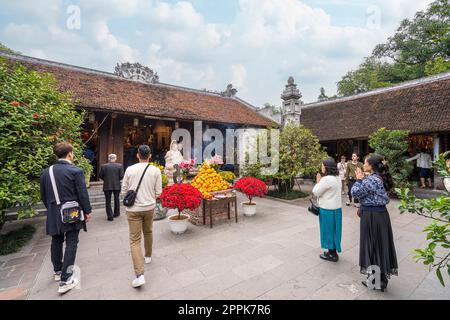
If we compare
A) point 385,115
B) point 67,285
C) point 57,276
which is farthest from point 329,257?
point 385,115

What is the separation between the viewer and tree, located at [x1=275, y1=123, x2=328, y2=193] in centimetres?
907

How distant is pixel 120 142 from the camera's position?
12148mm

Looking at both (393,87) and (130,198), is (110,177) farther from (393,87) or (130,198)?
(393,87)

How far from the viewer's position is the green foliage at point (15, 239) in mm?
4406

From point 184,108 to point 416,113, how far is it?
12.4 meters

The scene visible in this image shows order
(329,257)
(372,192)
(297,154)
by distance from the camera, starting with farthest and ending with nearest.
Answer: (297,154) < (329,257) < (372,192)

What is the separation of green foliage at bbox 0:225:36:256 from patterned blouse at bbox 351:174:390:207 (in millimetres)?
6395

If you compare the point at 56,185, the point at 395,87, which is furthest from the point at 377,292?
the point at 395,87

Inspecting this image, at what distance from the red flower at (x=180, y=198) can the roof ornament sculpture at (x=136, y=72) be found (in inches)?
447

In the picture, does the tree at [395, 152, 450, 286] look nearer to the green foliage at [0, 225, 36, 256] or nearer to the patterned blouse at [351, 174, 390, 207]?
the patterned blouse at [351, 174, 390, 207]

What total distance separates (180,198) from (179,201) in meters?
0.08

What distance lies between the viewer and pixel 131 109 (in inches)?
417

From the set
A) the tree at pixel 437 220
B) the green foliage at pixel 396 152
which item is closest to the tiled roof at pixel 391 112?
the green foliage at pixel 396 152
